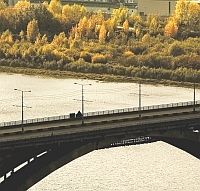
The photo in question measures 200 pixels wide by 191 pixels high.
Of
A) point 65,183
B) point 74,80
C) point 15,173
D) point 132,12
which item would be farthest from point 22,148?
point 132,12

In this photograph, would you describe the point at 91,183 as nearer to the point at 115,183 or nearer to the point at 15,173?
the point at 115,183

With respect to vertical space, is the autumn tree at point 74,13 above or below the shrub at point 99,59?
above

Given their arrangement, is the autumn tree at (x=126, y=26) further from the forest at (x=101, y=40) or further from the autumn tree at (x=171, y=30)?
the autumn tree at (x=171, y=30)

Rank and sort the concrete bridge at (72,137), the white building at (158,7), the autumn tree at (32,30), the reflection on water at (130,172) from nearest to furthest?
the concrete bridge at (72,137)
the reflection on water at (130,172)
the autumn tree at (32,30)
the white building at (158,7)

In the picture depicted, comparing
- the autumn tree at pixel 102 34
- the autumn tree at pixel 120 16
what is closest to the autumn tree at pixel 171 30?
the autumn tree at pixel 120 16

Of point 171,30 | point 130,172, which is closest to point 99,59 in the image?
point 171,30

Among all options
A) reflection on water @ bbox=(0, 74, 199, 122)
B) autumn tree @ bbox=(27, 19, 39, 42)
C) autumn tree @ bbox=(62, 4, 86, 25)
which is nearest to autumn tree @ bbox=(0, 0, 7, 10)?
autumn tree @ bbox=(27, 19, 39, 42)

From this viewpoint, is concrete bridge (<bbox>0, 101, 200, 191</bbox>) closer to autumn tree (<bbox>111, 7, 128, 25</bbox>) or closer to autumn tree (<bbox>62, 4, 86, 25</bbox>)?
autumn tree (<bbox>111, 7, 128, 25</bbox>)
